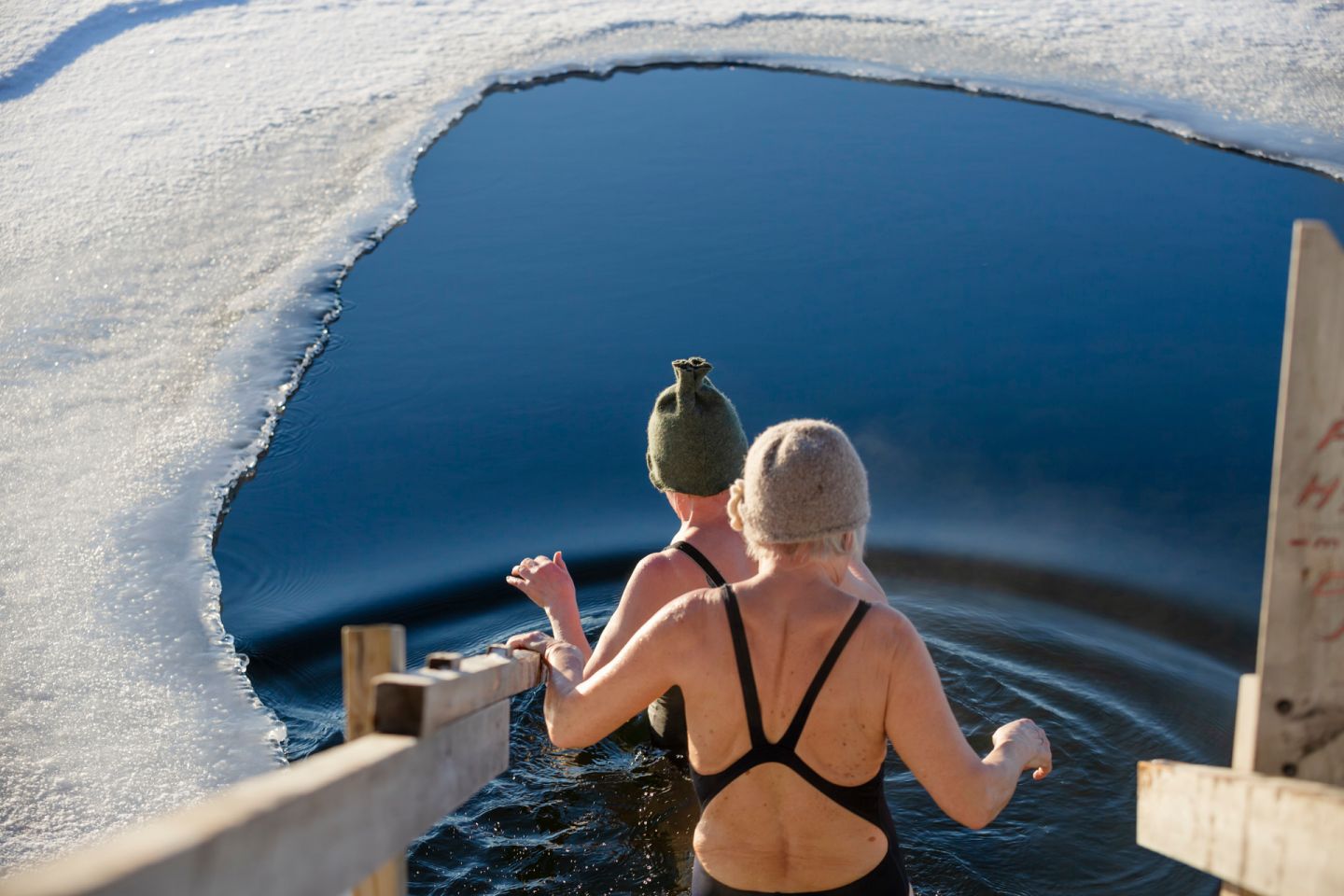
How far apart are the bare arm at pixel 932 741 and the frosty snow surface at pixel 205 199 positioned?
2.19 m

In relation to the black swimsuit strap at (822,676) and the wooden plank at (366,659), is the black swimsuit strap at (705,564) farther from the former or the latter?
the wooden plank at (366,659)

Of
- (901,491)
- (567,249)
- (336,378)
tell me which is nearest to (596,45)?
(567,249)

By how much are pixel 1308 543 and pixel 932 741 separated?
79 cm

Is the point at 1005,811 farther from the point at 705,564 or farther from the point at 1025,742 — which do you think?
the point at 1025,742

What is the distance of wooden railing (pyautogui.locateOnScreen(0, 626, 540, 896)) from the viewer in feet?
3.43

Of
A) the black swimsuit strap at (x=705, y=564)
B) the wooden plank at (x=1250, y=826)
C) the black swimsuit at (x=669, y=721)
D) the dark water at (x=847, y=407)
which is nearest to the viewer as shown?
the wooden plank at (x=1250, y=826)

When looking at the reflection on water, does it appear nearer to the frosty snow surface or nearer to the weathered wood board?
the frosty snow surface

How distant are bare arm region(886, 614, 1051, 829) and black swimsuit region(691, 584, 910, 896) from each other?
4.3 inches

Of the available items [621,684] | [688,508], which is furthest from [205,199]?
[621,684]

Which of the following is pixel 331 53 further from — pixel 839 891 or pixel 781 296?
pixel 839 891

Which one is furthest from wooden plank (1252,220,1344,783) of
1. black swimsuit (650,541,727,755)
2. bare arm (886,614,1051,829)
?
black swimsuit (650,541,727,755)

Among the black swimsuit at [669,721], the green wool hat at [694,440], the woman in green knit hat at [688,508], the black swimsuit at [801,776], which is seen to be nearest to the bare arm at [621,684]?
the black swimsuit at [801,776]

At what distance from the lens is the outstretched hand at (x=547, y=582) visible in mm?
2840

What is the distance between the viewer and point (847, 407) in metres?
5.77
